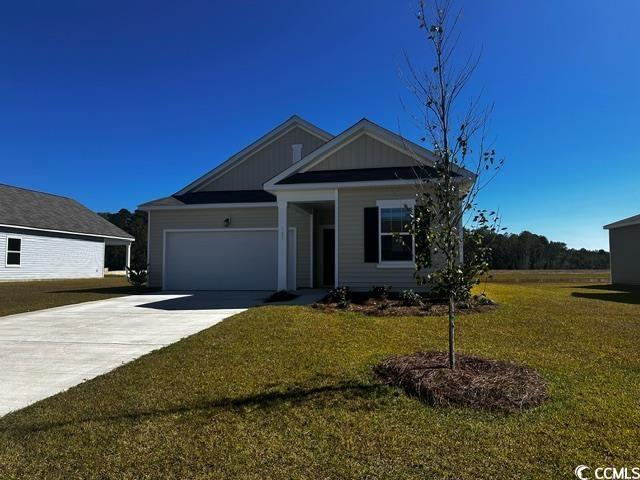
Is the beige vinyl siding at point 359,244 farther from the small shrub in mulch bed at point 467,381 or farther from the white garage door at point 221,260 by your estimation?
the small shrub in mulch bed at point 467,381

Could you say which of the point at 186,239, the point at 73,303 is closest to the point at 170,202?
the point at 186,239

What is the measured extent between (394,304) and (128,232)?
1969 inches

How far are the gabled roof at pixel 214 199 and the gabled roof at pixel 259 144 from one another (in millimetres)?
836

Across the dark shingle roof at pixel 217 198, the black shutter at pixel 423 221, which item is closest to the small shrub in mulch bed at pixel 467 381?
the black shutter at pixel 423 221

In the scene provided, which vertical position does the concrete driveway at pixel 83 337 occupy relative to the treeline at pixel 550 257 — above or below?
below

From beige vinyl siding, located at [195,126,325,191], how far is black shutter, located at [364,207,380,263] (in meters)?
6.63

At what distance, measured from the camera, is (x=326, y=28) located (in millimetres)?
11461

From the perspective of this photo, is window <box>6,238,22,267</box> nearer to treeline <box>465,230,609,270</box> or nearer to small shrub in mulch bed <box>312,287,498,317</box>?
small shrub in mulch bed <box>312,287,498,317</box>

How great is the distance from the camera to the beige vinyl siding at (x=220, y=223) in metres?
15.7

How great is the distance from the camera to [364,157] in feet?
42.9

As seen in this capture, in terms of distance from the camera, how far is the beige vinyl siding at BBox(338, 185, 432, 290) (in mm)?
12000

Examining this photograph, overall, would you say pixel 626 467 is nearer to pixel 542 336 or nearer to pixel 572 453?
pixel 572 453

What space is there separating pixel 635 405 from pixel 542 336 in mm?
3145

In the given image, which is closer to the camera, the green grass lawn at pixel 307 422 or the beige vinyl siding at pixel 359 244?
the green grass lawn at pixel 307 422
